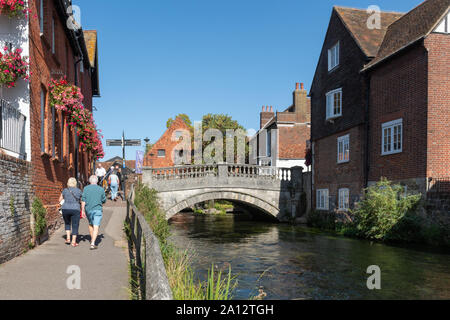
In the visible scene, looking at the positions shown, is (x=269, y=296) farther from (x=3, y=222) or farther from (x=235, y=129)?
(x=235, y=129)

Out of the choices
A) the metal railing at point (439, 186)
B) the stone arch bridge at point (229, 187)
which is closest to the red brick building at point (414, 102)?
the metal railing at point (439, 186)

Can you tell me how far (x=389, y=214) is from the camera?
15.1 meters

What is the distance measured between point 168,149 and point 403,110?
1332 inches

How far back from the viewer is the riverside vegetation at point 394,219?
14.0 m

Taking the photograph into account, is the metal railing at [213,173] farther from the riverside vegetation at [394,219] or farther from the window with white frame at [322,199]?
the riverside vegetation at [394,219]

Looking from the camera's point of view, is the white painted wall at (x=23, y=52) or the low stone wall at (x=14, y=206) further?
the white painted wall at (x=23, y=52)

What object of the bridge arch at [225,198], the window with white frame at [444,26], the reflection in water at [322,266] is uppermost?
the window with white frame at [444,26]

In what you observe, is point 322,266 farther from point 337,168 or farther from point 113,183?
point 113,183

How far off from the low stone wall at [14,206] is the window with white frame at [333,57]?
694 inches

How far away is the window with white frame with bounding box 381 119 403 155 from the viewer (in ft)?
53.0

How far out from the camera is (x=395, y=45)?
1736 cm
